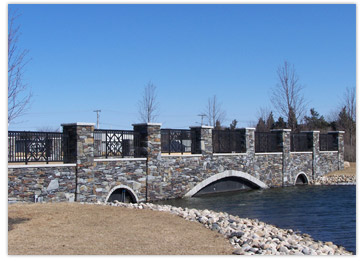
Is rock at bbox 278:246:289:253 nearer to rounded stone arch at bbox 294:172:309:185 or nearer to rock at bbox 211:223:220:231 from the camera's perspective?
rock at bbox 211:223:220:231

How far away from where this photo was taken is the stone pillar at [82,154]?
15258mm

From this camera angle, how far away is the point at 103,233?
9.14 m

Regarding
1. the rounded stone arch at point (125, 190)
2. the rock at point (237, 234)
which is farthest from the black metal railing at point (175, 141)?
the rock at point (237, 234)

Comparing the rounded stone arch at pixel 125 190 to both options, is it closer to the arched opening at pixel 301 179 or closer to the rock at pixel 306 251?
the rock at pixel 306 251

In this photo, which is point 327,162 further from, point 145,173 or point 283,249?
point 283,249

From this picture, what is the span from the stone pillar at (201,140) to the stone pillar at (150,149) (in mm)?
3053

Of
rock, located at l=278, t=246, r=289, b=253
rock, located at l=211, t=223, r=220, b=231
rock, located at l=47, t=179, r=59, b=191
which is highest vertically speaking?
rock, located at l=47, t=179, r=59, b=191

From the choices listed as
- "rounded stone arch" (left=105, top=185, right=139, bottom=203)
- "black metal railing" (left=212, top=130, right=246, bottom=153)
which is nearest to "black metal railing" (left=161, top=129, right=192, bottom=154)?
"black metal railing" (left=212, top=130, right=246, bottom=153)

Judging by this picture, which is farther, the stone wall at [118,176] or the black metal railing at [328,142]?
the black metal railing at [328,142]

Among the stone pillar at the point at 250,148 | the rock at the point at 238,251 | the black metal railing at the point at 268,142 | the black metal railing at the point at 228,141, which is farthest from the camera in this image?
the black metal railing at the point at 268,142

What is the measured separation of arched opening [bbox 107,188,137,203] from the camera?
16.8 meters

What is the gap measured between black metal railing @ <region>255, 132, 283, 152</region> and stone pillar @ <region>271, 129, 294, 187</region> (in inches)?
8.0

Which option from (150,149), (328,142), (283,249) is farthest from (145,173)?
(328,142)

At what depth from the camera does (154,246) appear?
8.11 metres
